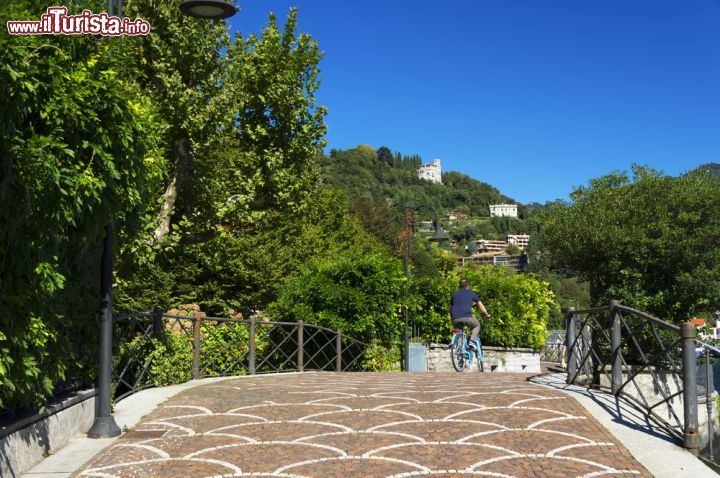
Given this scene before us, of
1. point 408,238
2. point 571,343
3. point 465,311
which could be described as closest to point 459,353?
point 465,311

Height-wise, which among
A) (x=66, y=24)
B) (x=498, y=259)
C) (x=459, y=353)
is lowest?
(x=459, y=353)

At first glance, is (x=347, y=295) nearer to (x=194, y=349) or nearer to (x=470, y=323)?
(x=470, y=323)

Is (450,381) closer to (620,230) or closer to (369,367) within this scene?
(620,230)

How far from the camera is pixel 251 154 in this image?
1764 cm

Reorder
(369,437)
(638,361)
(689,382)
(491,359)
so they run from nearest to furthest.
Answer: (689,382)
(369,437)
(638,361)
(491,359)

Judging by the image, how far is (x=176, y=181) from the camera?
15805mm

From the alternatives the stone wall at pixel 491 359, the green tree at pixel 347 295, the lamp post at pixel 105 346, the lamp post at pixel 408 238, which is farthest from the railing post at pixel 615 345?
the stone wall at pixel 491 359

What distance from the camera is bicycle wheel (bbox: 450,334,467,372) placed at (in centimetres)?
1340

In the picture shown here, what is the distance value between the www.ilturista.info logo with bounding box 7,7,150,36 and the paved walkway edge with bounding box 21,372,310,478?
3.19 meters

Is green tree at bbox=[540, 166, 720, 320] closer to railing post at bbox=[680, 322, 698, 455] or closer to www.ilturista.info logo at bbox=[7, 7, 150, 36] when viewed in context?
railing post at bbox=[680, 322, 698, 455]

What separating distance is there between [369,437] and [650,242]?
833cm

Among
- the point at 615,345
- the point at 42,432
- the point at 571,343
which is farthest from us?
the point at 571,343

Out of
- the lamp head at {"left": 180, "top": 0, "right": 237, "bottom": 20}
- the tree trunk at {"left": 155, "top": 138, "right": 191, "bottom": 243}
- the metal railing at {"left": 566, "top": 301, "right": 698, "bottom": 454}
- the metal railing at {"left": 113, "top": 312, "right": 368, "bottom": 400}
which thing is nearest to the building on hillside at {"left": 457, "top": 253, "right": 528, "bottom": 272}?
the metal railing at {"left": 113, "top": 312, "right": 368, "bottom": 400}

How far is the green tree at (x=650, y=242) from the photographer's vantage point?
1210 centimetres
